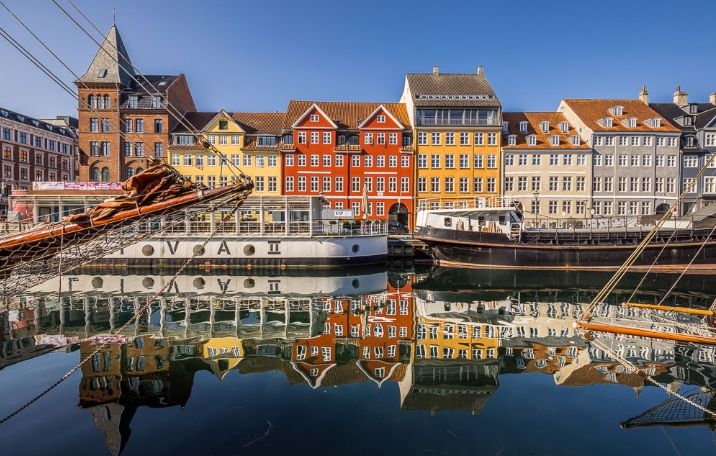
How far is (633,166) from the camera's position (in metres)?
41.8

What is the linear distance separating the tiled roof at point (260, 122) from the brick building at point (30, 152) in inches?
1306

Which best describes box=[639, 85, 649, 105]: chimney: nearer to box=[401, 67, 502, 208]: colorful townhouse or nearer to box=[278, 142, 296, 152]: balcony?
box=[401, 67, 502, 208]: colorful townhouse

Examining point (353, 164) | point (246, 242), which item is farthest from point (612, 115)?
point (246, 242)

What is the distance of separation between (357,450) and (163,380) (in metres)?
5.42

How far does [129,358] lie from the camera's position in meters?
10.3

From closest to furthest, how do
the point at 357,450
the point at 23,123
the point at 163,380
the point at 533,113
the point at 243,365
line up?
the point at 357,450 → the point at 163,380 → the point at 243,365 → the point at 533,113 → the point at 23,123

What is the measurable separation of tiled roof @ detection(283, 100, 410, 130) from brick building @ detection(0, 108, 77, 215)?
3923 centimetres

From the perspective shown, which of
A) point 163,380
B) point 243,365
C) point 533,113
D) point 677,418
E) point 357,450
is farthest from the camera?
point 533,113

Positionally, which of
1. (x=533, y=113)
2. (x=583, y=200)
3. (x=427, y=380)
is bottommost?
(x=427, y=380)

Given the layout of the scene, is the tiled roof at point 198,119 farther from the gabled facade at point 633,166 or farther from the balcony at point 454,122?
the gabled facade at point 633,166

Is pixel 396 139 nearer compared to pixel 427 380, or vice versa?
pixel 427 380

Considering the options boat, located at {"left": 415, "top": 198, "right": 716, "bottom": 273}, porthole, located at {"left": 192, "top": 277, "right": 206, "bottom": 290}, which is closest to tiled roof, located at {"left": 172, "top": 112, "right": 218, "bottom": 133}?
porthole, located at {"left": 192, "top": 277, "right": 206, "bottom": 290}

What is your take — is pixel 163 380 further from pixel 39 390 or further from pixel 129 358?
pixel 39 390

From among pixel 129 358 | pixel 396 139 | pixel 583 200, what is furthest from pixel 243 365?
pixel 583 200
